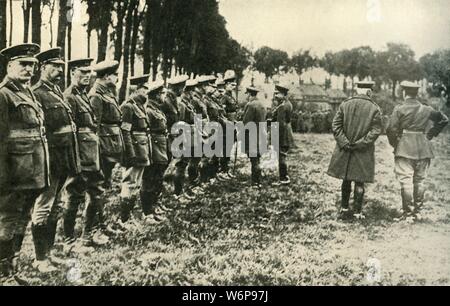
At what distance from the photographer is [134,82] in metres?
5.48

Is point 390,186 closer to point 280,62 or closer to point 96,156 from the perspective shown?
point 280,62

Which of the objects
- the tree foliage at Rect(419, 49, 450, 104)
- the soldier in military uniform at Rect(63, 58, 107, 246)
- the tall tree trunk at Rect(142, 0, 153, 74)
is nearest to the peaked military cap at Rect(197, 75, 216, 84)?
the tall tree trunk at Rect(142, 0, 153, 74)

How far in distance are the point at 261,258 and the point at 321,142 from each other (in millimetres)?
5394

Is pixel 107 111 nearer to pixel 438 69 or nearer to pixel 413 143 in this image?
pixel 413 143

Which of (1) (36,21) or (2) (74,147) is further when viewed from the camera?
(1) (36,21)

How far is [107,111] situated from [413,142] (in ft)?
11.4

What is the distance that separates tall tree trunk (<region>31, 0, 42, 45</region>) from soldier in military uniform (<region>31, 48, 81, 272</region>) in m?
1.25

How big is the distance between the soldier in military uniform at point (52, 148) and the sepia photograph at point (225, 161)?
0.01 metres

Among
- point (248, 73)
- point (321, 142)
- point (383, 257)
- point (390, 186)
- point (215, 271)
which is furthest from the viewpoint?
point (321, 142)

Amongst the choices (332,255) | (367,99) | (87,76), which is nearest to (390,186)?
(367,99)

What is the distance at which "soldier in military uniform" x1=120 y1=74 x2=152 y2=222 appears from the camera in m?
5.34

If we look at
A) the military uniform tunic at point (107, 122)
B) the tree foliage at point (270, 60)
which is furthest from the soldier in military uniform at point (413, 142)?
the military uniform tunic at point (107, 122)

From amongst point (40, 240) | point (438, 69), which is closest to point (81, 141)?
point (40, 240)

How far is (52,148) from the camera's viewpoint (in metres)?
4.32
